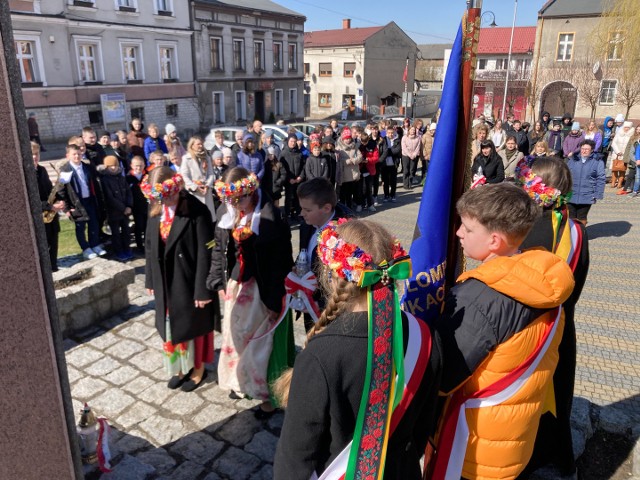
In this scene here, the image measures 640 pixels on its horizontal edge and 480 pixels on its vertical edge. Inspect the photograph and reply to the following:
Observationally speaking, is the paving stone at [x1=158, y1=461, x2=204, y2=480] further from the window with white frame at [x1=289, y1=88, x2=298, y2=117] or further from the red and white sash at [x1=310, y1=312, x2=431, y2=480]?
the window with white frame at [x1=289, y1=88, x2=298, y2=117]

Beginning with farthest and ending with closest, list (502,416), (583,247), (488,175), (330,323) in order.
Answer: (488,175) < (583,247) < (502,416) < (330,323)

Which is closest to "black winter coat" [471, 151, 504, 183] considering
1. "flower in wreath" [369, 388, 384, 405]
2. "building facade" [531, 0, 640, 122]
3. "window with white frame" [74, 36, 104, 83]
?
"flower in wreath" [369, 388, 384, 405]

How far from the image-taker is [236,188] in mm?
3562

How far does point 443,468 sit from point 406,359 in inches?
32.9

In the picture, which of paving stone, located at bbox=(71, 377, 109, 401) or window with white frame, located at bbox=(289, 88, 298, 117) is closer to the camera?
paving stone, located at bbox=(71, 377, 109, 401)

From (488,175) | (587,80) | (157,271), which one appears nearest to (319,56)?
(587,80)

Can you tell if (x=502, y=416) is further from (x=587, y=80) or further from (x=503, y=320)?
(x=587, y=80)

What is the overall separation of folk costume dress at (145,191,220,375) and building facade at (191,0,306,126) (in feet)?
97.1

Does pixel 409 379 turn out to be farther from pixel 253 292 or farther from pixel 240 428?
pixel 240 428

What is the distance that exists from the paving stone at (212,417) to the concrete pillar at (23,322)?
6.24 ft

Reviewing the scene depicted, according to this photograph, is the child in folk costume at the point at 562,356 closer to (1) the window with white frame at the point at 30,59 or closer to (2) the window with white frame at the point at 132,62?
(1) the window with white frame at the point at 30,59

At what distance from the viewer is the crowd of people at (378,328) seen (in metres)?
1.74

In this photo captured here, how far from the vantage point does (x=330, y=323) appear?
179 cm

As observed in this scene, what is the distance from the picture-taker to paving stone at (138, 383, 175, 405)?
4.29m
